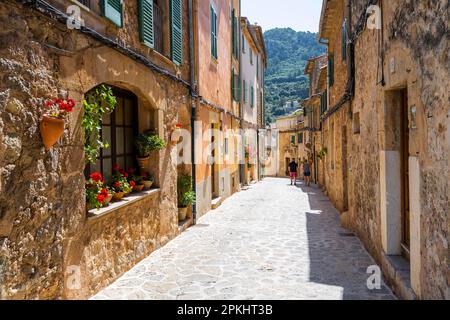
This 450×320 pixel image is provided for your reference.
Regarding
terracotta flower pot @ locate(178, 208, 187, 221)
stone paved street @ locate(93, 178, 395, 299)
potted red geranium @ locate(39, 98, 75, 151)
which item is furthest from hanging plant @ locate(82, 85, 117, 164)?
terracotta flower pot @ locate(178, 208, 187, 221)

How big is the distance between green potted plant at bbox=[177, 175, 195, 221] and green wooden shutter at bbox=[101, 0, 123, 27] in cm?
451

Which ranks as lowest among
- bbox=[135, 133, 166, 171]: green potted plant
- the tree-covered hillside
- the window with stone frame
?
bbox=[135, 133, 166, 171]: green potted plant

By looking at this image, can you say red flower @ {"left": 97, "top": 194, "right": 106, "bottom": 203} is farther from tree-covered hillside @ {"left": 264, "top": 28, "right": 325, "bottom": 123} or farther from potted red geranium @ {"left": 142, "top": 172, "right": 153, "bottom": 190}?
tree-covered hillside @ {"left": 264, "top": 28, "right": 325, "bottom": 123}

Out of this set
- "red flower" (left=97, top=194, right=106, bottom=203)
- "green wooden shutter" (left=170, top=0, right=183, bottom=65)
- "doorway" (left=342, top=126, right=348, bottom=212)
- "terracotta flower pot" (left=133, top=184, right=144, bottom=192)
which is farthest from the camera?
"doorway" (left=342, top=126, right=348, bottom=212)

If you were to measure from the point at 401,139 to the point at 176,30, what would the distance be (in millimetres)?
5372

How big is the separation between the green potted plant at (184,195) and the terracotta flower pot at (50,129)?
5549mm

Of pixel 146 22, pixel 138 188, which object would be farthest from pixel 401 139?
pixel 146 22

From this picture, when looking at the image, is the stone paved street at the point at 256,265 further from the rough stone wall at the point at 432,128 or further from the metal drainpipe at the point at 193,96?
the rough stone wall at the point at 432,128

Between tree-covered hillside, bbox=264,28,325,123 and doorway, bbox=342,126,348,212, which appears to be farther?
tree-covered hillside, bbox=264,28,325,123

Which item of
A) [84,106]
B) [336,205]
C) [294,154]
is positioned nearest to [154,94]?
[84,106]

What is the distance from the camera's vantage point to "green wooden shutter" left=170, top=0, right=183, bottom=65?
8117 mm

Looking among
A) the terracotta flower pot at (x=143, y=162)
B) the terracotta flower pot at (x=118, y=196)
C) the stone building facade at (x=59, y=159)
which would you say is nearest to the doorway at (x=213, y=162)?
the terracotta flower pot at (x=143, y=162)

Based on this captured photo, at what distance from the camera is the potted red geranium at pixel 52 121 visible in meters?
3.69

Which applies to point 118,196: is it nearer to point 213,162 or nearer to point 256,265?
point 256,265
